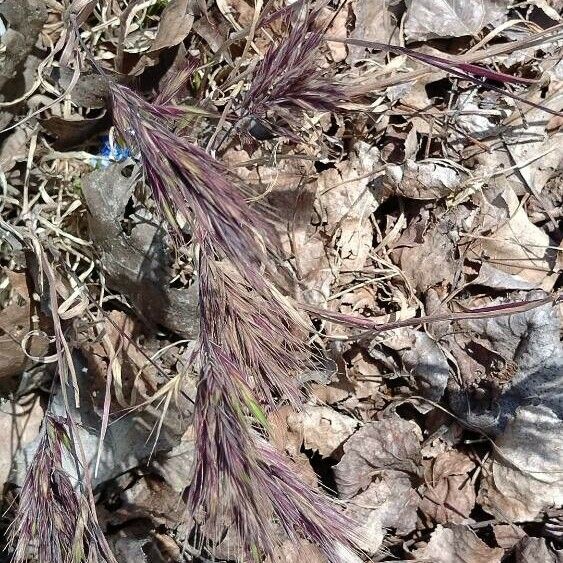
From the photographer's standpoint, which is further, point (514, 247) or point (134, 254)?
point (514, 247)

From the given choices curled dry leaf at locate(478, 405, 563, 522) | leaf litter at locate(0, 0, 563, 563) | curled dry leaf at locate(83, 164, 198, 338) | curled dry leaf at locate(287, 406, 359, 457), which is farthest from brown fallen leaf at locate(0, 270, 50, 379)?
curled dry leaf at locate(478, 405, 563, 522)

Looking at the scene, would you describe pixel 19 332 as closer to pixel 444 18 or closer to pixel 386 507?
pixel 386 507

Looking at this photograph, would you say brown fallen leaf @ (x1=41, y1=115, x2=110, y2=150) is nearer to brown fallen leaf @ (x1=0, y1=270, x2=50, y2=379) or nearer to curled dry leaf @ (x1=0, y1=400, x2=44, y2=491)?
brown fallen leaf @ (x1=0, y1=270, x2=50, y2=379)

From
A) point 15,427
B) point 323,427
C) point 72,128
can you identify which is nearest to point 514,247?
point 323,427

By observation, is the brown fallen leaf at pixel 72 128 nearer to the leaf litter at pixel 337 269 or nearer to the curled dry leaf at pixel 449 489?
the leaf litter at pixel 337 269

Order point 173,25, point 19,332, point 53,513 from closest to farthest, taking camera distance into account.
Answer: point 53,513 → point 173,25 → point 19,332

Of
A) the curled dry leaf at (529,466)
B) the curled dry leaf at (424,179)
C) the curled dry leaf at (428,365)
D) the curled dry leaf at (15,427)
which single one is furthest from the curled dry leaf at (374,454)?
the curled dry leaf at (15,427)
